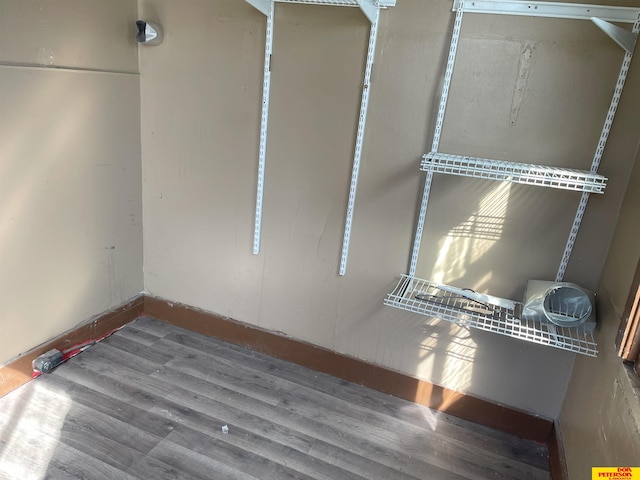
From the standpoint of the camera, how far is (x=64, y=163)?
6.91 ft

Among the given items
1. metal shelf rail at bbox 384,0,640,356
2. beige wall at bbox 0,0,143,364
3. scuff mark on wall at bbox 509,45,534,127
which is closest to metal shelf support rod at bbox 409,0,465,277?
metal shelf rail at bbox 384,0,640,356

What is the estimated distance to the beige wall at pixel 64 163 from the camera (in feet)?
6.15

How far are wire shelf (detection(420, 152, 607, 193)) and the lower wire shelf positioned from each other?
0.53m

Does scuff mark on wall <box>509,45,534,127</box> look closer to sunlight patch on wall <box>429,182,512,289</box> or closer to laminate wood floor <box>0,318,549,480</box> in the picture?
sunlight patch on wall <box>429,182,512,289</box>

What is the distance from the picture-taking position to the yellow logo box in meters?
1.11

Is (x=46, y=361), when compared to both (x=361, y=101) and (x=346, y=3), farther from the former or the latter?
(x=346, y=3)

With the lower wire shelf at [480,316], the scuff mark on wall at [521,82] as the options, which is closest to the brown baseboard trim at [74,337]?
the lower wire shelf at [480,316]

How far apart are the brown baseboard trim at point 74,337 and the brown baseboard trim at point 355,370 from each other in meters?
0.12

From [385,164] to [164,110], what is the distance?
3.98ft

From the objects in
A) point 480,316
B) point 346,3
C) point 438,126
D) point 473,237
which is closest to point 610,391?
point 480,316

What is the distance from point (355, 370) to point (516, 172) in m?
1.24

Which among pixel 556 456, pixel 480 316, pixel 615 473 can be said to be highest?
pixel 480 316

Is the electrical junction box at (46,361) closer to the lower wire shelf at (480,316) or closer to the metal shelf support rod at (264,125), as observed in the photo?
the metal shelf support rod at (264,125)

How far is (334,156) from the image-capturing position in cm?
210
